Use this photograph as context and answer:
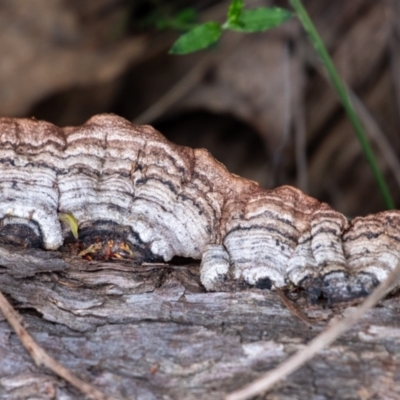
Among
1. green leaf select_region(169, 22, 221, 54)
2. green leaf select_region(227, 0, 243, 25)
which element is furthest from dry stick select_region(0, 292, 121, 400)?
green leaf select_region(227, 0, 243, 25)

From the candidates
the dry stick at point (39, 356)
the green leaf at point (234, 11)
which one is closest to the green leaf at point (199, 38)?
the green leaf at point (234, 11)

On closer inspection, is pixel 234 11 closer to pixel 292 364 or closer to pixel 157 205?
pixel 157 205

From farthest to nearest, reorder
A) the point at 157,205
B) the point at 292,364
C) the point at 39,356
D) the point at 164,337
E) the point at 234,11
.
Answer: the point at 234,11, the point at 157,205, the point at 164,337, the point at 39,356, the point at 292,364

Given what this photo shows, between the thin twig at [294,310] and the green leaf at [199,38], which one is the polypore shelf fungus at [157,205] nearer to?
the thin twig at [294,310]

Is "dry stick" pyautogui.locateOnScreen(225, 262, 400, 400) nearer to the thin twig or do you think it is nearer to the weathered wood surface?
the weathered wood surface

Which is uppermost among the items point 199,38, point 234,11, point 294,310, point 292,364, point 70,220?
point 234,11

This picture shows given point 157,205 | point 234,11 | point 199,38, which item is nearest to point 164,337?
point 157,205
